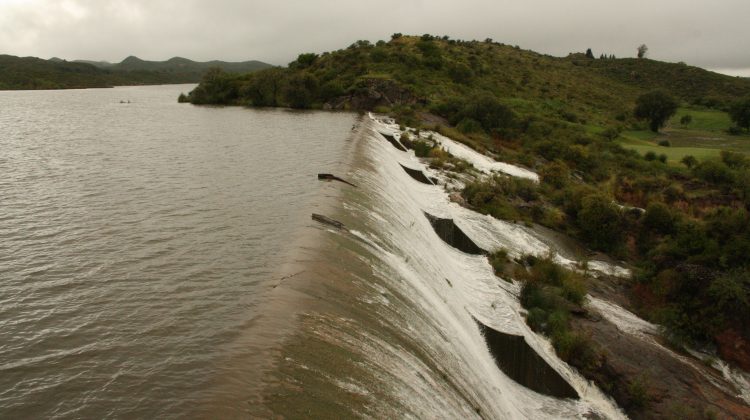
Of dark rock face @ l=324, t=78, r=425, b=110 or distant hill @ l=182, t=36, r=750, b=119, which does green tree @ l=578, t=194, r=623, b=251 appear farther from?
dark rock face @ l=324, t=78, r=425, b=110

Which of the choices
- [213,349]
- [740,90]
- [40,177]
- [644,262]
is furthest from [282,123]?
[740,90]

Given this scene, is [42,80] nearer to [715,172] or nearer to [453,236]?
[453,236]

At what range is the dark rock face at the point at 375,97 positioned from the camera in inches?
2320

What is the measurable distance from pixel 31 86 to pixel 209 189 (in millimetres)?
125587

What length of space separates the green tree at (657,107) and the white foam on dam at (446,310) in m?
47.2

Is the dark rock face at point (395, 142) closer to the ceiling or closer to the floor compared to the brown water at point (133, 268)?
closer to the ceiling

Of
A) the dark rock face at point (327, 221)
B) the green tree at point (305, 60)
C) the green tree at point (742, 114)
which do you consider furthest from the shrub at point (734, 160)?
the green tree at point (305, 60)

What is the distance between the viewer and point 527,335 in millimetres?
13430

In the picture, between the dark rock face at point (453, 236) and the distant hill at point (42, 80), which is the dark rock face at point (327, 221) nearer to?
the dark rock face at point (453, 236)

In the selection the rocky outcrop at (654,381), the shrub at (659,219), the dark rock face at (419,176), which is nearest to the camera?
the rocky outcrop at (654,381)

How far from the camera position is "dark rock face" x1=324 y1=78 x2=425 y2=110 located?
58.9m

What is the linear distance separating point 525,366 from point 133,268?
934cm

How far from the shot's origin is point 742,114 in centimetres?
5678

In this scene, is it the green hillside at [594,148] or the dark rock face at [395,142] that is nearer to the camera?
the green hillside at [594,148]
